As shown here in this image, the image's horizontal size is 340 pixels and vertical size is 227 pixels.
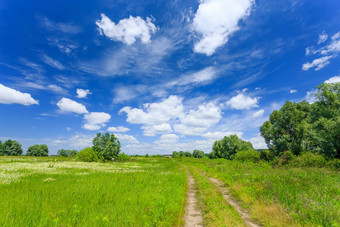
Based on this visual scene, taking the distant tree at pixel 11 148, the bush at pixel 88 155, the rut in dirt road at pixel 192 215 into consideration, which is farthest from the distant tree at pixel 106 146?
the distant tree at pixel 11 148

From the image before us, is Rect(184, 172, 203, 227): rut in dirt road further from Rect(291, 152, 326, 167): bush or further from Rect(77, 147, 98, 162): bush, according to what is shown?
Rect(77, 147, 98, 162): bush

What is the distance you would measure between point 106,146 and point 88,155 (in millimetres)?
6948

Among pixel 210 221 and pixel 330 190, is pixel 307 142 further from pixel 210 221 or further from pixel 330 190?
pixel 210 221

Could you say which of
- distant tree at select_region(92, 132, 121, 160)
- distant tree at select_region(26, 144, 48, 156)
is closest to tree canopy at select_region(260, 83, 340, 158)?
distant tree at select_region(92, 132, 121, 160)

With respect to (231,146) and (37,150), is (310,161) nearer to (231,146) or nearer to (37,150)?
(231,146)

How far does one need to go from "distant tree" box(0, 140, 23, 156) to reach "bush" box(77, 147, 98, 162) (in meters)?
107

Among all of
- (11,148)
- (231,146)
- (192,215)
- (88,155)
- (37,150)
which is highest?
(11,148)

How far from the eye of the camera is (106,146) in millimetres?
59750

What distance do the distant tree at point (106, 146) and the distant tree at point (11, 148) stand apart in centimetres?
10936

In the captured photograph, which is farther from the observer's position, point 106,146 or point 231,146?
point 231,146

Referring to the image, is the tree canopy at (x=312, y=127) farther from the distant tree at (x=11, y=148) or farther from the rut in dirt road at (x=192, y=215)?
the distant tree at (x=11, y=148)

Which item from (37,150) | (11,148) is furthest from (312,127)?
(37,150)

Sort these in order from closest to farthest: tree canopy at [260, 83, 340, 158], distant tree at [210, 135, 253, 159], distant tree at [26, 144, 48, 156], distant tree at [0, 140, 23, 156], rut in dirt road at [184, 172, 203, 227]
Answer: rut in dirt road at [184, 172, 203, 227], tree canopy at [260, 83, 340, 158], distant tree at [210, 135, 253, 159], distant tree at [0, 140, 23, 156], distant tree at [26, 144, 48, 156]

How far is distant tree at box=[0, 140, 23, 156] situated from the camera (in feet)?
375
